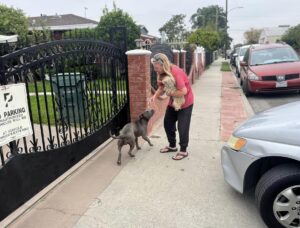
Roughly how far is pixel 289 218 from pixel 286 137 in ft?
2.31

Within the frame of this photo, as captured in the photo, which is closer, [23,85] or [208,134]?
[23,85]

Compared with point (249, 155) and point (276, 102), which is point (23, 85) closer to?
point (249, 155)

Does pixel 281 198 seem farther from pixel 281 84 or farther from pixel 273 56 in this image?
pixel 273 56

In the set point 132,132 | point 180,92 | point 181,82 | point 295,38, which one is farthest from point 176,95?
point 295,38

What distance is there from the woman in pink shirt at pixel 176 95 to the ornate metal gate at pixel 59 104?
1061mm

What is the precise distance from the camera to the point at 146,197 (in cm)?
358

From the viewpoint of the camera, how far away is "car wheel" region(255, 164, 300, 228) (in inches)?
108

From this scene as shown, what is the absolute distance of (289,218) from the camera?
2.77 metres

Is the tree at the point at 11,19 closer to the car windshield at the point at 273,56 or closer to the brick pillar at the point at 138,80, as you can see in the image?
the car windshield at the point at 273,56

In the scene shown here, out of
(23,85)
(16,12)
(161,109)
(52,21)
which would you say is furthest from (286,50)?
(52,21)

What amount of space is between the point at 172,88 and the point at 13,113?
6.98ft

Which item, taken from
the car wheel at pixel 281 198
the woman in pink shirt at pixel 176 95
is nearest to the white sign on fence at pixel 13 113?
the woman in pink shirt at pixel 176 95

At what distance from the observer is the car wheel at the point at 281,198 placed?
2.75m

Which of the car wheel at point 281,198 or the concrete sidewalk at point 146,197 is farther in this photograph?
the concrete sidewalk at point 146,197
